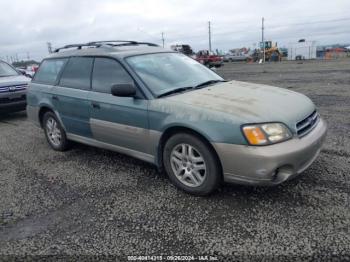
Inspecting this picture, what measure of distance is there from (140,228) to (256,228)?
42.2 inches

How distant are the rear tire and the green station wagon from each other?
0.13 ft

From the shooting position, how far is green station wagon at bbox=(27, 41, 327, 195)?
10.5 ft

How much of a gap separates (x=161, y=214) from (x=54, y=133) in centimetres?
301

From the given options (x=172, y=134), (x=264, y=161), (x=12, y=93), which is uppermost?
(x=12, y=93)

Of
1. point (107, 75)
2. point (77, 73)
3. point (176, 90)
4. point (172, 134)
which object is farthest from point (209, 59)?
point (172, 134)

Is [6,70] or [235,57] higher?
[6,70]

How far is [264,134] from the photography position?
3.17 m

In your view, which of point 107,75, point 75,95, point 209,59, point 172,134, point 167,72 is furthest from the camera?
point 209,59

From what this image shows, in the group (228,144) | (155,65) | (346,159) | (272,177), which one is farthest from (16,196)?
(346,159)

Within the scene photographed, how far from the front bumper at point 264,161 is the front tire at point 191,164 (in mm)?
137

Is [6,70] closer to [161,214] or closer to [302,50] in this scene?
[161,214]

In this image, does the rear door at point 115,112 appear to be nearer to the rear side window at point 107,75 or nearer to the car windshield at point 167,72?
the rear side window at point 107,75

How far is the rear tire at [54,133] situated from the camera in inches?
213

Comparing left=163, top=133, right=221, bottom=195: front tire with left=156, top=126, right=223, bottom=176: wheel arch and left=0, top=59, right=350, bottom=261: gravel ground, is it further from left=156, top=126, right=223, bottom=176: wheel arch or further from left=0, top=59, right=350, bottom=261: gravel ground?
left=0, top=59, right=350, bottom=261: gravel ground
